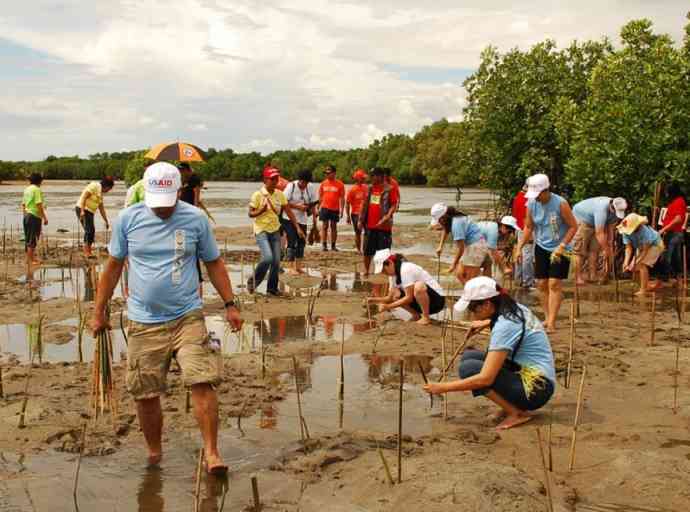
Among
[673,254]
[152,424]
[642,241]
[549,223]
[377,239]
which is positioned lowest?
[152,424]

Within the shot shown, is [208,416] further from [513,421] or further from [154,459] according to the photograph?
[513,421]

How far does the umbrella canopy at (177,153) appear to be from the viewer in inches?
413

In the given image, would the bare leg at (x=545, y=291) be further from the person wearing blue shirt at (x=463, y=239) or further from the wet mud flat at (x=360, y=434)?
the person wearing blue shirt at (x=463, y=239)

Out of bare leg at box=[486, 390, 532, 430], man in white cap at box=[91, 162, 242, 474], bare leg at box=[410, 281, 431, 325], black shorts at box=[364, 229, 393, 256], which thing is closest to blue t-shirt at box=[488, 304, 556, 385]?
bare leg at box=[486, 390, 532, 430]

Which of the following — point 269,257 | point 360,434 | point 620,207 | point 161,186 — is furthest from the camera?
point 620,207

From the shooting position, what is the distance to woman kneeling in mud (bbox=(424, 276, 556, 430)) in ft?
17.3

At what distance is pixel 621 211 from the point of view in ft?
37.7

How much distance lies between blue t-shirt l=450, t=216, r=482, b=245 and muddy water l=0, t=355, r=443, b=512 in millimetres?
3273

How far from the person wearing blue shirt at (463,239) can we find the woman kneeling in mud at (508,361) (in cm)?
394

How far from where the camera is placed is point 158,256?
15.4ft

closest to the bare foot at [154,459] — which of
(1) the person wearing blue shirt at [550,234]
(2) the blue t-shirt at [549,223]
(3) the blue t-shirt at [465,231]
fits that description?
(1) the person wearing blue shirt at [550,234]

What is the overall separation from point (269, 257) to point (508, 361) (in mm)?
5615

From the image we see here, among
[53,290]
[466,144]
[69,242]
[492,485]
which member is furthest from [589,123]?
[69,242]

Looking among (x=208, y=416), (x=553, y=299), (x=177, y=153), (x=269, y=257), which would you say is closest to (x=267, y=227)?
(x=269, y=257)
